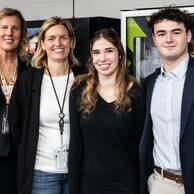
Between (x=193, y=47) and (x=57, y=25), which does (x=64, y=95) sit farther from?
(x=193, y=47)

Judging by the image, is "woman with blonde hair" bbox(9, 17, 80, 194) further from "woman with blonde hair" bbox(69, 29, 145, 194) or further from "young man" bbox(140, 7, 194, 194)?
"young man" bbox(140, 7, 194, 194)

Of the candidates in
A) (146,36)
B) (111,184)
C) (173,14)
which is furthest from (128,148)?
(146,36)

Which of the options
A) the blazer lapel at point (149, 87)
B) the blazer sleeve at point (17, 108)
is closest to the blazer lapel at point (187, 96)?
the blazer lapel at point (149, 87)

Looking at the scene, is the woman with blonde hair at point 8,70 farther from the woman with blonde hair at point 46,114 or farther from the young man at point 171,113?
the young man at point 171,113

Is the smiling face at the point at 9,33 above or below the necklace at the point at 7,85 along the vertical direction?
above

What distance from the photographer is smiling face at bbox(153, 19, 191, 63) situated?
2121 millimetres

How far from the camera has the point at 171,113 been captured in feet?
6.94

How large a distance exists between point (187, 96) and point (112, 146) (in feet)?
1.49

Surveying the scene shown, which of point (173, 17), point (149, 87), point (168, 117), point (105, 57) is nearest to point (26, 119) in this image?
point (105, 57)

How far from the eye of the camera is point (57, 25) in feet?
8.36

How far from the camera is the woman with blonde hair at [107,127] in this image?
7.55ft

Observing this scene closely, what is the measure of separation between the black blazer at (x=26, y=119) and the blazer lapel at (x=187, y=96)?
0.73 m

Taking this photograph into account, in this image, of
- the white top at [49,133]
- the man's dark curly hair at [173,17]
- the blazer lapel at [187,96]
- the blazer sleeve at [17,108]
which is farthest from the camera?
the blazer sleeve at [17,108]

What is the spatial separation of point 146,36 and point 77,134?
87cm
